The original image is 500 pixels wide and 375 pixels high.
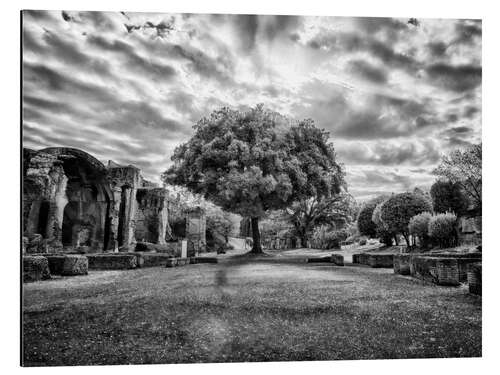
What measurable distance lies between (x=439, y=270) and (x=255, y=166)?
157 inches

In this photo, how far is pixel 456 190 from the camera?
6.17 meters

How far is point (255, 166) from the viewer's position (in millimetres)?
7754

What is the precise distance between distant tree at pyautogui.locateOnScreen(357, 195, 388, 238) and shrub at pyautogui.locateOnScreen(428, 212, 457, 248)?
1.30 metres

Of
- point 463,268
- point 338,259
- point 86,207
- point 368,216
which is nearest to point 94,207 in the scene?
point 86,207

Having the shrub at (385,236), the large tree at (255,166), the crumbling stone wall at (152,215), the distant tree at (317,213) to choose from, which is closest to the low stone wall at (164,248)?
the crumbling stone wall at (152,215)

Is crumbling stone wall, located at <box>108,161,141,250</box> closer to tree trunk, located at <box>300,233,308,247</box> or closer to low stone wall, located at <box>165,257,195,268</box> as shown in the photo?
low stone wall, located at <box>165,257,195,268</box>

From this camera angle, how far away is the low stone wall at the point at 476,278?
16.0ft

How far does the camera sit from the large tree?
6947mm

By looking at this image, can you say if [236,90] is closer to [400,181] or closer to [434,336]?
[400,181]

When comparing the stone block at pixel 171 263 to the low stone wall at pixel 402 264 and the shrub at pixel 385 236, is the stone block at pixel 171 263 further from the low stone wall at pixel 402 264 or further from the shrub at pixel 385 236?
the shrub at pixel 385 236

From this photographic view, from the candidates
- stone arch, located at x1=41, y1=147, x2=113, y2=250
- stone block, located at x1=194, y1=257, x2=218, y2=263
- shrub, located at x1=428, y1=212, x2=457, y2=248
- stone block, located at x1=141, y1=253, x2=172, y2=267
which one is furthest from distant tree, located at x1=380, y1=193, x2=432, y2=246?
stone arch, located at x1=41, y1=147, x2=113, y2=250

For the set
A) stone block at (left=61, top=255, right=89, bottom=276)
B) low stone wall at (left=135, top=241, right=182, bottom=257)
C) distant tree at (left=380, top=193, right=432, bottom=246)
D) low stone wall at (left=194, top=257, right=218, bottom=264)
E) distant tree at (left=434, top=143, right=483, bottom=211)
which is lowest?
low stone wall at (left=135, top=241, right=182, bottom=257)

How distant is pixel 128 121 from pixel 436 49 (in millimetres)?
4527
